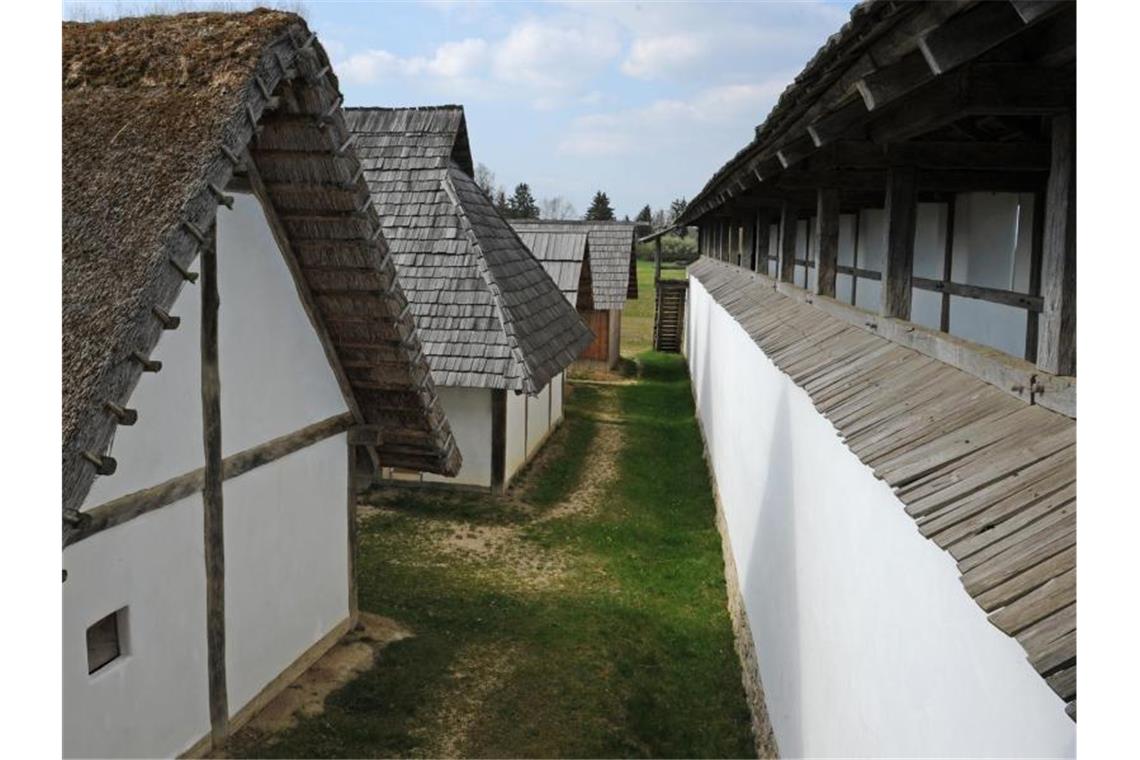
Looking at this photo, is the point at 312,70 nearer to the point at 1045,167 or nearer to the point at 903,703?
the point at 1045,167

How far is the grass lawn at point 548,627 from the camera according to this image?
6.38 metres

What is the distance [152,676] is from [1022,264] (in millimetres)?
5526

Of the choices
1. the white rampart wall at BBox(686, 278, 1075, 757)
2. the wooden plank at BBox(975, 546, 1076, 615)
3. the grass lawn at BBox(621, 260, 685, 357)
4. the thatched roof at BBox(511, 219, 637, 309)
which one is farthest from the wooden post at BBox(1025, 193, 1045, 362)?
the grass lawn at BBox(621, 260, 685, 357)

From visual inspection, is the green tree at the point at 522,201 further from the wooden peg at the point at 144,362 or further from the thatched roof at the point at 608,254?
the wooden peg at the point at 144,362

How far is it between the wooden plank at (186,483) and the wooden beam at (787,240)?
4.16 metres

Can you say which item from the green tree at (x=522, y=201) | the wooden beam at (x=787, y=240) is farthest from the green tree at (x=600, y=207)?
the wooden beam at (x=787, y=240)

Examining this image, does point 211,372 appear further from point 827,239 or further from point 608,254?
point 608,254

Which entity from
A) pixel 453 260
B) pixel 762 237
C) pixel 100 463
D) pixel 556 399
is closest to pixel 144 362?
pixel 100 463

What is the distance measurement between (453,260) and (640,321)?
26.6m

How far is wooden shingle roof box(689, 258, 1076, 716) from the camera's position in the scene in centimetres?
205

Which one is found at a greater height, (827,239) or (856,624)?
(827,239)

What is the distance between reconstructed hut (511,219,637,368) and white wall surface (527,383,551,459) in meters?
7.59

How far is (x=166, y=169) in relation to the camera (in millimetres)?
4250
